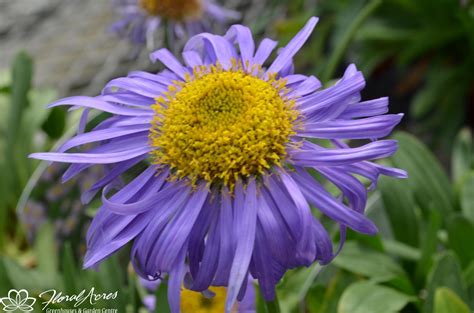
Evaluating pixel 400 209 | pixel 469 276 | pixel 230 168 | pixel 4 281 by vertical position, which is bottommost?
pixel 469 276

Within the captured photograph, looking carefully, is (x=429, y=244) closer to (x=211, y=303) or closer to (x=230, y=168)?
(x=211, y=303)

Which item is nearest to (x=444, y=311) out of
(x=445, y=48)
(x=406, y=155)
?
(x=406, y=155)

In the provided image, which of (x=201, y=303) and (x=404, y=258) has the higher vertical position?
(x=201, y=303)

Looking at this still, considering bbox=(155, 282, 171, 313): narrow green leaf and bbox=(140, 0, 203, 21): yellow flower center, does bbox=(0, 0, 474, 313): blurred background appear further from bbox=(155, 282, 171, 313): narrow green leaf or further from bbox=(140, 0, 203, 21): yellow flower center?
bbox=(140, 0, 203, 21): yellow flower center

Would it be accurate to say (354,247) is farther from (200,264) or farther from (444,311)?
(200,264)

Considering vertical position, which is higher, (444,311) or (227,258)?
(227,258)

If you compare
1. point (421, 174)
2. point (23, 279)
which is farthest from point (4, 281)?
point (421, 174)

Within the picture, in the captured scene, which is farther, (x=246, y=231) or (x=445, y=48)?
(x=445, y=48)

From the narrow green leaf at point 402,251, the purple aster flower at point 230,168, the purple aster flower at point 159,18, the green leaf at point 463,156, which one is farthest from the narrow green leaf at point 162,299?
the green leaf at point 463,156
